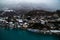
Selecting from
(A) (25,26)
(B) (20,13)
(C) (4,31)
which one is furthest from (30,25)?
(C) (4,31)

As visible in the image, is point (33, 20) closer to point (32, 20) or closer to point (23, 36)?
point (32, 20)

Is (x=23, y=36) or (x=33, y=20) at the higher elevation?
(x=33, y=20)

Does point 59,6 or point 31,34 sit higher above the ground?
point 59,6

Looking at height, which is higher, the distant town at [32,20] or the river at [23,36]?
the distant town at [32,20]

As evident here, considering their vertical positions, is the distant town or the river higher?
the distant town

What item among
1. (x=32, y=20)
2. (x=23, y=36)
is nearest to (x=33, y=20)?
(x=32, y=20)

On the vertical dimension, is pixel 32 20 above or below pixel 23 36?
above

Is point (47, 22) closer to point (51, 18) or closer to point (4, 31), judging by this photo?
point (51, 18)

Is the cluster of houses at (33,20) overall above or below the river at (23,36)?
above
